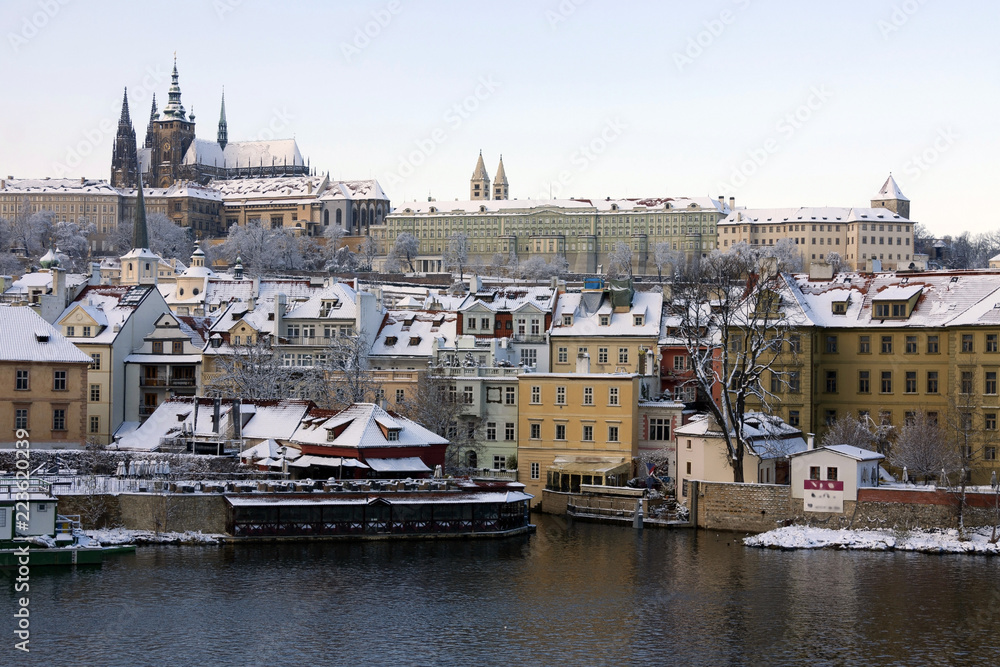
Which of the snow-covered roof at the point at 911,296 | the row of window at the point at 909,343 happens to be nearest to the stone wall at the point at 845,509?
the row of window at the point at 909,343

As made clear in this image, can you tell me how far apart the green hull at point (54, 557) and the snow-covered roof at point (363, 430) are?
42.5ft

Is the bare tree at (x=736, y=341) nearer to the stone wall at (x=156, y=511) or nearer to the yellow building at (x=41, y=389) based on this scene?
the stone wall at (x=156, y=511)

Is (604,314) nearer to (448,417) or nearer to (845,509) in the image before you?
(448,417)

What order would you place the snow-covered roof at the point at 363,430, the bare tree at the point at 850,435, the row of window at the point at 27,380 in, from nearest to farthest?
the snow-covered roof at the point at 363,430
the bare tree at the point at 850,435
the row of window at the point at 27,380

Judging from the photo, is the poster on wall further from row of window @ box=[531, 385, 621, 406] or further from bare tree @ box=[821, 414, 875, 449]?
row of window @ box=[531, 385, 621, 406]

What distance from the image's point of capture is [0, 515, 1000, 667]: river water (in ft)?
113

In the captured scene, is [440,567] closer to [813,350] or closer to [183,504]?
[183,504]

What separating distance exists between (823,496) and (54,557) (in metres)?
28.1

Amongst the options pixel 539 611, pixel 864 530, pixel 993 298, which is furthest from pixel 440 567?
pixel 993 298

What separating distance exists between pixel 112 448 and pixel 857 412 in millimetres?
33859

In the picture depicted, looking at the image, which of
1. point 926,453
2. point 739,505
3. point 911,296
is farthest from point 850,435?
point 739,505

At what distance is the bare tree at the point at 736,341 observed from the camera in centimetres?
5612

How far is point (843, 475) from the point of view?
52125 millimetres

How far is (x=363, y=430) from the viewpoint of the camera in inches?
2184
